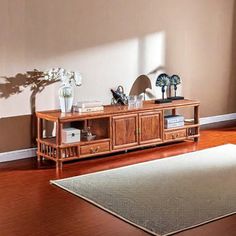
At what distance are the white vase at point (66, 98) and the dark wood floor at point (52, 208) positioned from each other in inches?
23.2

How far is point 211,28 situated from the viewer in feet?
22.8

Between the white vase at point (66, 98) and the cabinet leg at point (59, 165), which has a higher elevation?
the white vase at point (66, 98)

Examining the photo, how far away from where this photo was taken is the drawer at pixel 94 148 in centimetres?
500

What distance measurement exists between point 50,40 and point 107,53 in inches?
31.4

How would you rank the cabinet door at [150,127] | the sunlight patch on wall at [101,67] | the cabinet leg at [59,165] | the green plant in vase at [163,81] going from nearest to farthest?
the cabinet leg at [59,165] < the sunlight patch on wall at [101,67] < the cabinet door at [150,127] < the green plant in vase at [163,81]

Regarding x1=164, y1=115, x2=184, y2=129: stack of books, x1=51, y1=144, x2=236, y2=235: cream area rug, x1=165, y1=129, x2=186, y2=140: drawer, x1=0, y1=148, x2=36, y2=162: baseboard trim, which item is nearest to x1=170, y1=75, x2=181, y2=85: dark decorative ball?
x1=164, y1=115, x2=184, y2=129: stack of books

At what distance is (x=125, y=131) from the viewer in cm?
530

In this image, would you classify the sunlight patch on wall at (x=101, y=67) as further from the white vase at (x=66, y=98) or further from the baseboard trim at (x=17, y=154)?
the baseboard trim at (x=17, y=154)

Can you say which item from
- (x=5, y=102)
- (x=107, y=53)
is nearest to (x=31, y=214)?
(x=5, y=102)

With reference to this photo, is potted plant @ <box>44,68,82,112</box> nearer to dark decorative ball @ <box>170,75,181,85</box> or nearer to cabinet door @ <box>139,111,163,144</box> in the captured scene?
cabinet door @ <box>139,111,163,144</box>

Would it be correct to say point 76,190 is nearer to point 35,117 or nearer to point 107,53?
point 35,117

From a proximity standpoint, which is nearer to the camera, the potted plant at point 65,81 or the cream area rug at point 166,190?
the cream area rug at point 166,190

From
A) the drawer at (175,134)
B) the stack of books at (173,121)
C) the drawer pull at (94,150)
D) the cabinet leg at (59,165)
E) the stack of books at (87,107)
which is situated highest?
the stack of books at (87,107)

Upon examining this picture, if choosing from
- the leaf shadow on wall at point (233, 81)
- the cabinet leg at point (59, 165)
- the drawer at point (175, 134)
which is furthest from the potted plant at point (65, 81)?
the leaf shadow on wall at point (233, 81)
